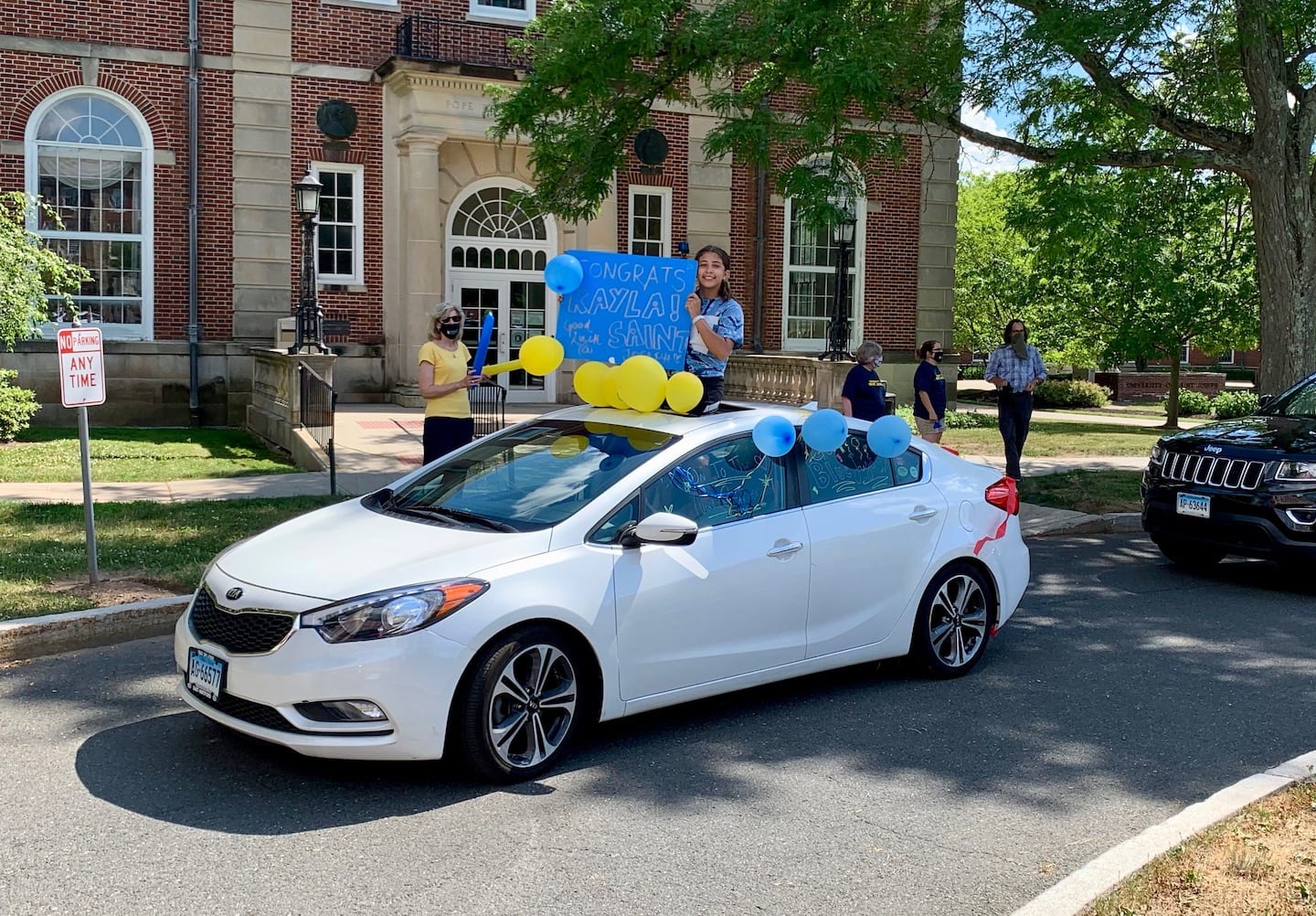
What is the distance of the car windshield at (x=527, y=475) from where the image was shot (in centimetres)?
579

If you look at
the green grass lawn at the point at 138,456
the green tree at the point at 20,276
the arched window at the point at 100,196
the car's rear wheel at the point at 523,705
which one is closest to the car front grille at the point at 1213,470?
the car's rear wheel at the point at 523,705

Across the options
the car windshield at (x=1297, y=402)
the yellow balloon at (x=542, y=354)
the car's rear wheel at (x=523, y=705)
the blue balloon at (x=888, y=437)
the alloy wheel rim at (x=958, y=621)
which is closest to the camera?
the car's rear wheel at (x=523, y=705)

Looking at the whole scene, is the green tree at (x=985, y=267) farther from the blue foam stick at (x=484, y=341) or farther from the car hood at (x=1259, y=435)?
the blue foam stick at (x=484, y=341)

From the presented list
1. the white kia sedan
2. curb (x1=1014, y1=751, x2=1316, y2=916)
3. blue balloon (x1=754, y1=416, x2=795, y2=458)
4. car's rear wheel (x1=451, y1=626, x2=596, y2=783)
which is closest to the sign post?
the white kia sedan

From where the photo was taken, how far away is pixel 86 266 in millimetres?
20438

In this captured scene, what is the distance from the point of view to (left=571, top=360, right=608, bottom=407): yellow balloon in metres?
6.84

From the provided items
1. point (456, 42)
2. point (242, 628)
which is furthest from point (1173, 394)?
point (242, 628)

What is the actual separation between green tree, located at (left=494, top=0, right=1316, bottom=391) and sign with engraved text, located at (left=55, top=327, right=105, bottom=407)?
654 centimetres

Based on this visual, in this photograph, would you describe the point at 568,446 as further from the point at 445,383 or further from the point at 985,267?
the point at 985,267

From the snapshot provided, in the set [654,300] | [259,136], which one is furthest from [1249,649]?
[259,136]

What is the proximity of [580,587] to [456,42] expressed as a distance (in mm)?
18397

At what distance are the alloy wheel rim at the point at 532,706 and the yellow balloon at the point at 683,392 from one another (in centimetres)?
166

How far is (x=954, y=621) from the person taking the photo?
7000 millimetres

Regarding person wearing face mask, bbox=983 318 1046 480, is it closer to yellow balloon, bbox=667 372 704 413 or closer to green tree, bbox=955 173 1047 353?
yellow balloon, bbox=667 372 704 413
